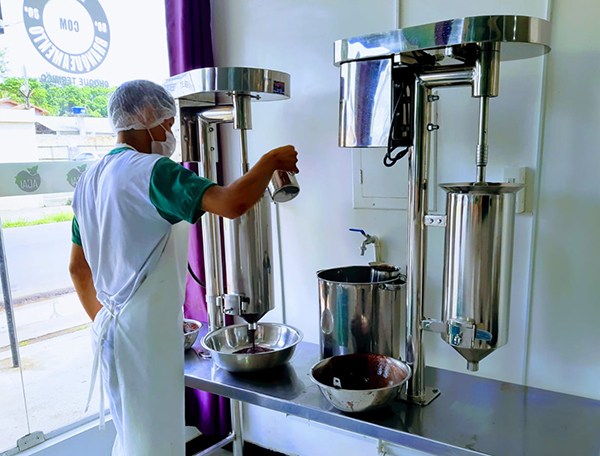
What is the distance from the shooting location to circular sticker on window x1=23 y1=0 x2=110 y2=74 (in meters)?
1.68

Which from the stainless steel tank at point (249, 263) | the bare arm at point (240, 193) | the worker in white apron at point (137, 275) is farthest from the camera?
the stainless steel tank at point (249, 263)

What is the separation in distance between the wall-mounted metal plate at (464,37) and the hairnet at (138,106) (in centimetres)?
54

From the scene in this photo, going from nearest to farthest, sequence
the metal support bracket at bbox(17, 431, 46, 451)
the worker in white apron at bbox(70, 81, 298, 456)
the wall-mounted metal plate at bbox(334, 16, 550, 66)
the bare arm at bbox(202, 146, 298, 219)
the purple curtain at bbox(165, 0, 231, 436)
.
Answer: the wall-mounted metal plate at bbox(334, 16, 550, 66) < the bare arm at bbox(202, 146, 298, 219) < the worker in white apron at bbox(70, 81, 298, 456) < the metal support bracket at bbox(17, 431, 46, 451) < the purple curtain at bbox(165, 0, 231, 436)

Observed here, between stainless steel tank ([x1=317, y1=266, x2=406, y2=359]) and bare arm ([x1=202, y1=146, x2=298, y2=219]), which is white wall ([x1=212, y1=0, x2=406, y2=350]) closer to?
stainless steel tank ([x1=317, y1=266, x2=406, y2=359])

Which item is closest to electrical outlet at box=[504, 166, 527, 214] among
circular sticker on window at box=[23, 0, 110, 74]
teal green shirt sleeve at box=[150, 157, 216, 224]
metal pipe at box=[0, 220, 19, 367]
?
teal green shirt sleeve at box=[150, 157, 216, 224]

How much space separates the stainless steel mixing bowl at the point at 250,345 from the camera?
1475 millimetres

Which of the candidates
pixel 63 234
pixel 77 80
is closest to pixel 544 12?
pixel 77 80

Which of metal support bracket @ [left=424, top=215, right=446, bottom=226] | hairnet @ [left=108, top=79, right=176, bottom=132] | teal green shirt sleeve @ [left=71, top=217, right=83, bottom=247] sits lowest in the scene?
teal green shirt sleeve @ [left=71, top=217, right=83, bottom=247]

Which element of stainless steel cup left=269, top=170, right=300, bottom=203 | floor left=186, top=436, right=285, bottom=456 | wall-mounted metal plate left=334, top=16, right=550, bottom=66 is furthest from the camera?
floor left=186, top=436, right=285, bottom=456

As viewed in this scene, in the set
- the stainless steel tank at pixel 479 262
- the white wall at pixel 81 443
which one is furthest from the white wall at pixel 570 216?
the white wall at pixel 81 443

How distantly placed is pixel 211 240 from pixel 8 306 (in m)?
0.74

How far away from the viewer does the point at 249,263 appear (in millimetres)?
1610

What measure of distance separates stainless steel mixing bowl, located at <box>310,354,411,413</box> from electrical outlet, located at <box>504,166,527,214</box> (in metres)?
0.57

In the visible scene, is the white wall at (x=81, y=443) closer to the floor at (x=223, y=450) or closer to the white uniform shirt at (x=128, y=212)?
the floor at (x=223, y=450)
